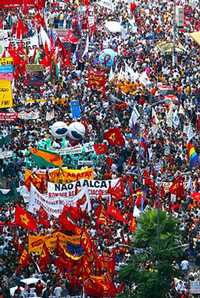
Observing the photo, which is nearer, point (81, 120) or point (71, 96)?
point (81, 120)

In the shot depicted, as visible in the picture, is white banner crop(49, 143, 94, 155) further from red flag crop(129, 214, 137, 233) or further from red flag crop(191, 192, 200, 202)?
red flag crop(129, 214, 137, 233)

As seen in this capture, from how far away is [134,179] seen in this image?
114 ft

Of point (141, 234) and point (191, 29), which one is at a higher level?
point (141, 234)

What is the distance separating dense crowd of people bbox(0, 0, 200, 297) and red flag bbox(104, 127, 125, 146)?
8.2 inches

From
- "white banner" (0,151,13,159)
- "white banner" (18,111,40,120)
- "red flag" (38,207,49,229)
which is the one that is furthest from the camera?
"white banner" (18,111,40,120)

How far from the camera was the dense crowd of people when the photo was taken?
29.9 metres

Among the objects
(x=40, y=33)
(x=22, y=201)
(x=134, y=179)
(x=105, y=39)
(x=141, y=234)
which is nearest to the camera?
(x=141, y=234)

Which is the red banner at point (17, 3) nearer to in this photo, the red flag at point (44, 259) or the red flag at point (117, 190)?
the red flag at point (117, 190)

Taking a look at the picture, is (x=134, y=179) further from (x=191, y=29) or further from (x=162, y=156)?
(x=191, y=29)

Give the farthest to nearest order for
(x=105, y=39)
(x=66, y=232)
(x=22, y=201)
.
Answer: (x=105, y=39), (x=22, y=201), (x=66, y=232)

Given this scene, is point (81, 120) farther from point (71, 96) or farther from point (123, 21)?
point (123, 21)

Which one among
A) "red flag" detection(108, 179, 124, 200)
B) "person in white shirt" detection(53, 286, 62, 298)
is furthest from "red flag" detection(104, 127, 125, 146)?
"person in white shirt" detection(53, 286, 62, 298)

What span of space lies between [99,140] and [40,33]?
44.1 feet

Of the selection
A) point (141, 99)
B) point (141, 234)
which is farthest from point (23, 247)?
point (141, 99)
